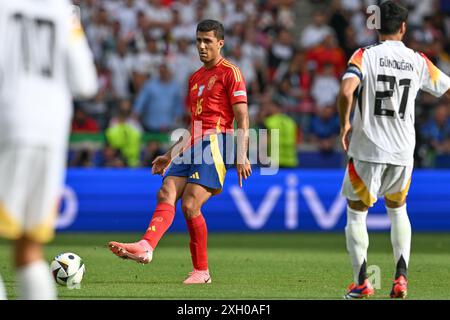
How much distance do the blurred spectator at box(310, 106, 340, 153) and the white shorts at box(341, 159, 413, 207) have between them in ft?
35.1

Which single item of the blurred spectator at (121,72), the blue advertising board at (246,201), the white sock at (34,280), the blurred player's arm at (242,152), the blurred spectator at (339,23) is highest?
the blurred spectator at (339,23)

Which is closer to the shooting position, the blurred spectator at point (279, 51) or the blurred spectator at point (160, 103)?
the blurred spectator at point (160, 103)

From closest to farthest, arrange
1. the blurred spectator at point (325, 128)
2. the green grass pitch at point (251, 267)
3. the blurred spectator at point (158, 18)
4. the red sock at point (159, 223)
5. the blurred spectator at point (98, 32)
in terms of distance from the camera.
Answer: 1. the green grass pitch at point (251, 267)
2. the red sock at point (159, 223)
3. the blurred spectator at point (325, 128)
4. the blurred spectator at point (158, 18)
5. the blurred spectator at point (98, 32)

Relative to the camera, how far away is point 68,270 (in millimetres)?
9664

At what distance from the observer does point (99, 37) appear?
21781mm

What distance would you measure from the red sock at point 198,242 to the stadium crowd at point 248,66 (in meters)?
8.46

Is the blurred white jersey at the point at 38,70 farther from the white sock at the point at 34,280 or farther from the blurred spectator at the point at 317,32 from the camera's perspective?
the blurred spectator at the point at 317,32

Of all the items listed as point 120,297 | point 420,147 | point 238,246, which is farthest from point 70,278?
point 420,147

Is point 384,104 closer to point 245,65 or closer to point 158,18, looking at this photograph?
Result: point 245,65

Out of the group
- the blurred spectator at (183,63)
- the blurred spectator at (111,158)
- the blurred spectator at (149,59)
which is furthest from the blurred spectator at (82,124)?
the blurred spectator at (183,63)

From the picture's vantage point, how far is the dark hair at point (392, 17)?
28.0ft

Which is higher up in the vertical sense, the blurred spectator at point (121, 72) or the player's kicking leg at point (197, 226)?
the blurred spectator at point (121, 72)

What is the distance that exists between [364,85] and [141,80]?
1261 centimetres

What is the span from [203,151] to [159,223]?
78cm
